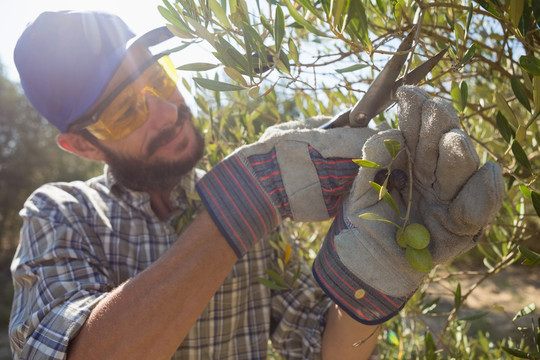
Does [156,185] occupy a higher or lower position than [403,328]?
higher

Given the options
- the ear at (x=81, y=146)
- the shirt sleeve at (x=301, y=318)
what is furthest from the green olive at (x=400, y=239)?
the ear at (x=81, y=146)

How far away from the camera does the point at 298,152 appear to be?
95 centimetres

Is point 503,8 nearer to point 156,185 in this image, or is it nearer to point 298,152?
point 298,152

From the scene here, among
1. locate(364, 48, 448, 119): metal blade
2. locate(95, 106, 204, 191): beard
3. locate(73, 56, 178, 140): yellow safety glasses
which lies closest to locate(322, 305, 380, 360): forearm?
locate(364, 48, 448, 119): metal blade

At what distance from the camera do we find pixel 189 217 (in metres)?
1.57

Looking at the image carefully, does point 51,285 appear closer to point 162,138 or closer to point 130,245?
point 130,245

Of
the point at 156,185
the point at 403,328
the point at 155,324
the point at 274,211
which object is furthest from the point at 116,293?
the point at 403,328

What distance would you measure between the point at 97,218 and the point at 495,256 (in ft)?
4.58

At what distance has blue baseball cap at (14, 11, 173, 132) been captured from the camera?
1.46 m

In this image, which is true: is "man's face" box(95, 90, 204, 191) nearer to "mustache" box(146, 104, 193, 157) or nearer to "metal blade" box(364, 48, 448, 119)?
"mustache" box(146, 104, 193, 157)

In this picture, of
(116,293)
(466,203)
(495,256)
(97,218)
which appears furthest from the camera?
(97,218)

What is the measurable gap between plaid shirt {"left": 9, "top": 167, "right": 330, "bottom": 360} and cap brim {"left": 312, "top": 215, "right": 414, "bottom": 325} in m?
0.58

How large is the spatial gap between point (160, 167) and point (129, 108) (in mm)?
256

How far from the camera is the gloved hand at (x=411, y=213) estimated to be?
703 millimetres
